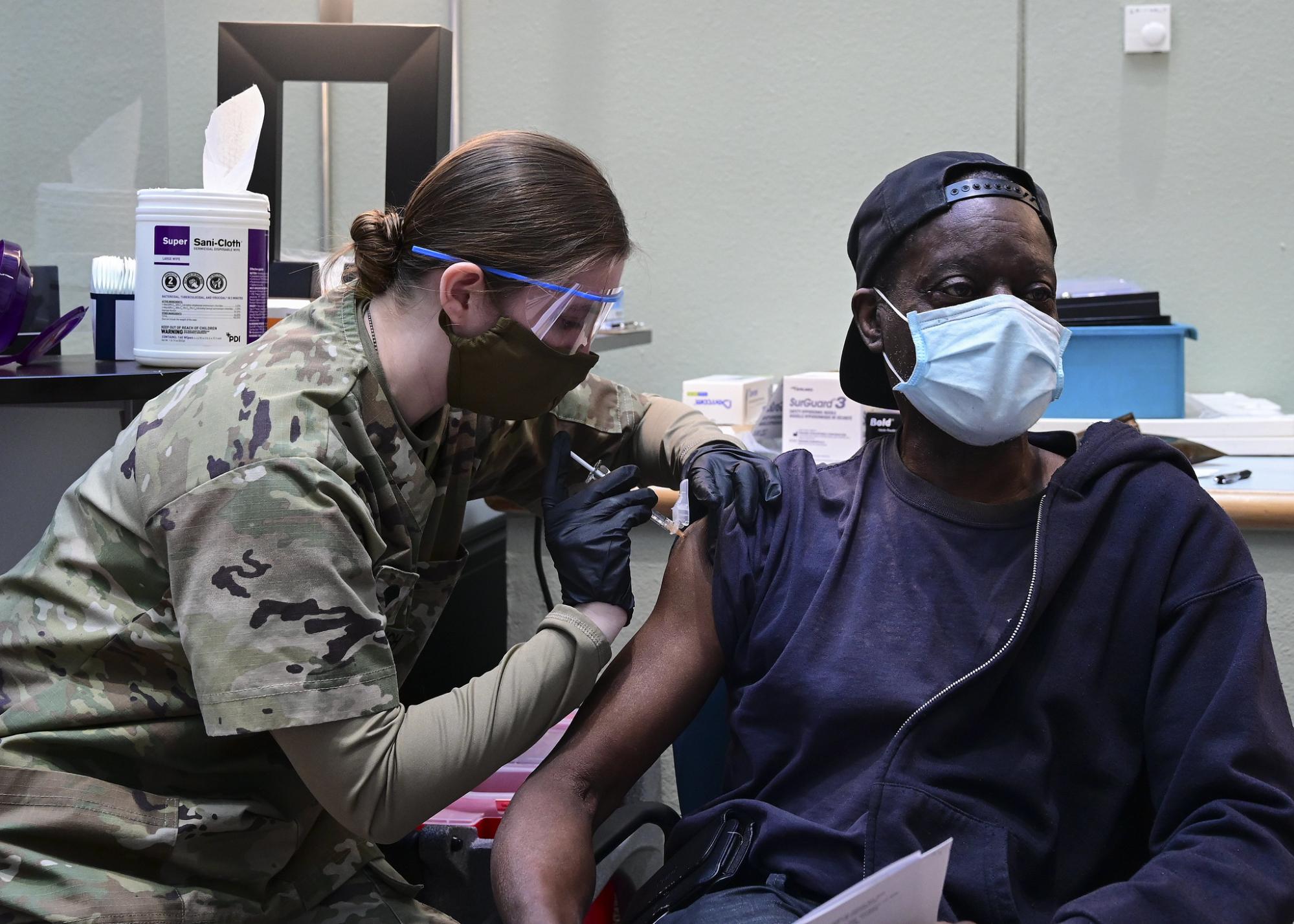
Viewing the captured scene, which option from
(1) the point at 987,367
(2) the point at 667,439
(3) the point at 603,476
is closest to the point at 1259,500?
(1) the point at 987,367

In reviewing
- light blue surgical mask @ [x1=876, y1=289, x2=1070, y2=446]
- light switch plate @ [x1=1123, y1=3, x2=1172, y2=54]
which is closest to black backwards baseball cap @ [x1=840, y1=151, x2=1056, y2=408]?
light blue surgical mask @ [x1=876, y1=289, x2=1070, y2=446]

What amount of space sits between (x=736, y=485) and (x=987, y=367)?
0.31m

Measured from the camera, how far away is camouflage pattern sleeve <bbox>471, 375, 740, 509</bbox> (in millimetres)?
1556

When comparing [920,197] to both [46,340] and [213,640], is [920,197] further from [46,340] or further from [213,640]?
[46,340]

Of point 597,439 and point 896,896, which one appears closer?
point 896,896

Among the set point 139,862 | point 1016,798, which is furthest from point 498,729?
point 1016,798

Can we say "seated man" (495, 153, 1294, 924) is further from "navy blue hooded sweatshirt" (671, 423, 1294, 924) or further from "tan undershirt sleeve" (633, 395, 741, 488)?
"tan undershirt sleeve" (633, 395, 741, 488)

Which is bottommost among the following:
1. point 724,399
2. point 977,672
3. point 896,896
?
point 896,896

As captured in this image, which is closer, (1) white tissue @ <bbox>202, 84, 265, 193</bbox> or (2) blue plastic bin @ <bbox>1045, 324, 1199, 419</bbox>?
(1) white tissue @ <bbox>202, 84, 265, 193</bbox>

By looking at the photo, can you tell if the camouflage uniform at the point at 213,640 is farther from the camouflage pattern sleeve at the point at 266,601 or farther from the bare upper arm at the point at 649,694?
the bare upper arm at the point at 649,694

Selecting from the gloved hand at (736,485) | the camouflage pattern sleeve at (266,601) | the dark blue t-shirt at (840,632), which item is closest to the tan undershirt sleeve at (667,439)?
the gloved hand at (736,485)

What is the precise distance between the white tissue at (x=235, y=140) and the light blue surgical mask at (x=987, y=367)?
0.91 meters

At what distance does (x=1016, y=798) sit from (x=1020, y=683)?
0.12m

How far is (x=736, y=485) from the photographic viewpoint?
1341 mm
